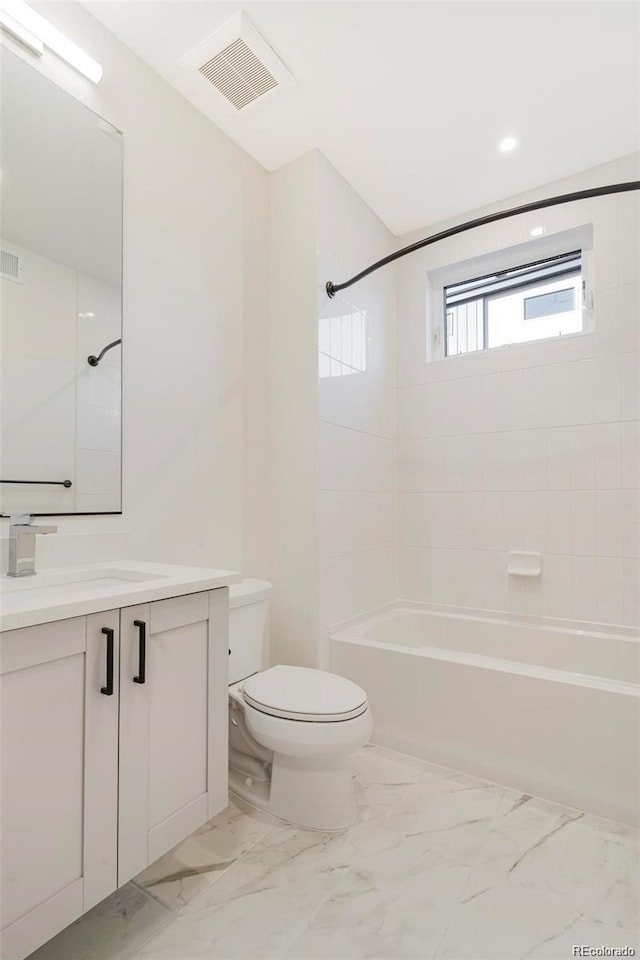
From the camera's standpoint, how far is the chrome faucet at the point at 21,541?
1.33 metres

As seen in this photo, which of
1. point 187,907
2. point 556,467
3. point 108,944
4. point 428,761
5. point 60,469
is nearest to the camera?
point 108,944

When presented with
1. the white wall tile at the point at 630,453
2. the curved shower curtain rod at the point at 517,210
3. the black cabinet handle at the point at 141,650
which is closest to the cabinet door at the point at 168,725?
the black cabinet handle at the point at 141,650

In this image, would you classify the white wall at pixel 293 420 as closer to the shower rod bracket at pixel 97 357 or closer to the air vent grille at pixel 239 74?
the air vent grille at pixel 239 74

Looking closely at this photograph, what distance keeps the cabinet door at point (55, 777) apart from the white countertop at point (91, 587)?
3 cm

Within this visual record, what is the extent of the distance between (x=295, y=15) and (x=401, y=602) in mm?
2590

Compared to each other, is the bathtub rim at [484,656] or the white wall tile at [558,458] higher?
the white wall tile at [558,458]

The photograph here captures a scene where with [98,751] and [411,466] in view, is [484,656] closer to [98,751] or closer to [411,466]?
[411,466]

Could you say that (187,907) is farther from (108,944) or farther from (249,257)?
(249,257)

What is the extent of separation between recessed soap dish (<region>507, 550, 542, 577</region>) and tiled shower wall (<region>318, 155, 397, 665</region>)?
2.16ft

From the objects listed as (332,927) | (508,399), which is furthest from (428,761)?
(508,399)

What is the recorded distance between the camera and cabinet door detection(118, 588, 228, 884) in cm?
108

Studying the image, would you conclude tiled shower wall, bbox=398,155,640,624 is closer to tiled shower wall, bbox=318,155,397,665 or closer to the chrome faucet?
tiled shower wall, bbox=318,155,397,665

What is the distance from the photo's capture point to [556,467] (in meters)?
2.42

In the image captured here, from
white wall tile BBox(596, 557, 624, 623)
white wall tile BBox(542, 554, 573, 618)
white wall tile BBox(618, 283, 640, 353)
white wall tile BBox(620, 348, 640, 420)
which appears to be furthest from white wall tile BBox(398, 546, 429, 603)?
white wall tile BBox(618, 283, 640, 353)
